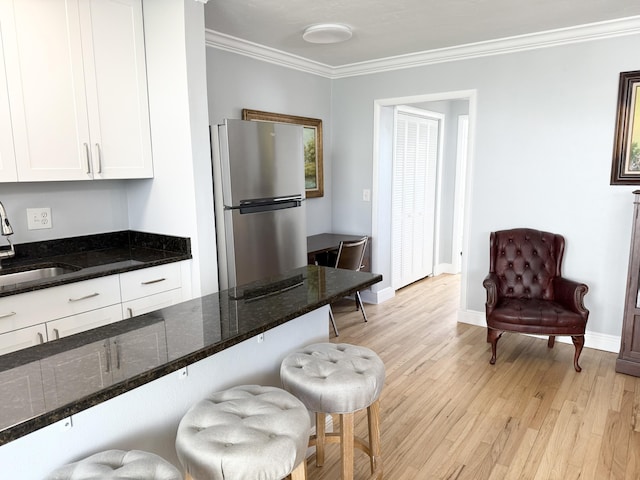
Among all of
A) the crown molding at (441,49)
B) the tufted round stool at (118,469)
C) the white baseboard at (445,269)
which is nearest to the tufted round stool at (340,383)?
the tufted round stool at (118,469)

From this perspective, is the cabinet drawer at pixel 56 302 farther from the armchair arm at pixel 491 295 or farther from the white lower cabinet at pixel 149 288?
the armchair arm at pixel 491 295

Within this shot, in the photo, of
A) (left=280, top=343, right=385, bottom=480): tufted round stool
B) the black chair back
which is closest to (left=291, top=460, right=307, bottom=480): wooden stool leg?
(left=280, top=343, right=385, bottom=480): tufted round stool

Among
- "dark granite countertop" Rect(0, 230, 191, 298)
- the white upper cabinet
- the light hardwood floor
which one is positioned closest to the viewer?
the light hardwood floor

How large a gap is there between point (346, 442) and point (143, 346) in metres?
0.87

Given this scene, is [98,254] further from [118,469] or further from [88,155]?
[118,469]

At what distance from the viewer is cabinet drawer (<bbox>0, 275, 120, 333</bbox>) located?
80.9 inches

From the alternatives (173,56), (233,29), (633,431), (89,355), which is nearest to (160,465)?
(89,355)

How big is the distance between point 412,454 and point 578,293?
181 cm

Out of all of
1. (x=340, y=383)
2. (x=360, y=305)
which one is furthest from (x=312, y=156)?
(x=340, y=383)

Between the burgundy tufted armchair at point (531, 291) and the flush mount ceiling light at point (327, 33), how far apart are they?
6.55ft

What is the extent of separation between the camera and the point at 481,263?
3.99 meters

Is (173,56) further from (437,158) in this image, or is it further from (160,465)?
(437,158)

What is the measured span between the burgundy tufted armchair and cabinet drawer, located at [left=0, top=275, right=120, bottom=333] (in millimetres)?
2623

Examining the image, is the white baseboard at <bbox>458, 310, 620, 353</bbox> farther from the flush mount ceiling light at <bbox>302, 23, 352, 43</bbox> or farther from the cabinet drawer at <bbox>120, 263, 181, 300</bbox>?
the cabinet drawer at <bbox>120, 263, 181, 300</bbox>
